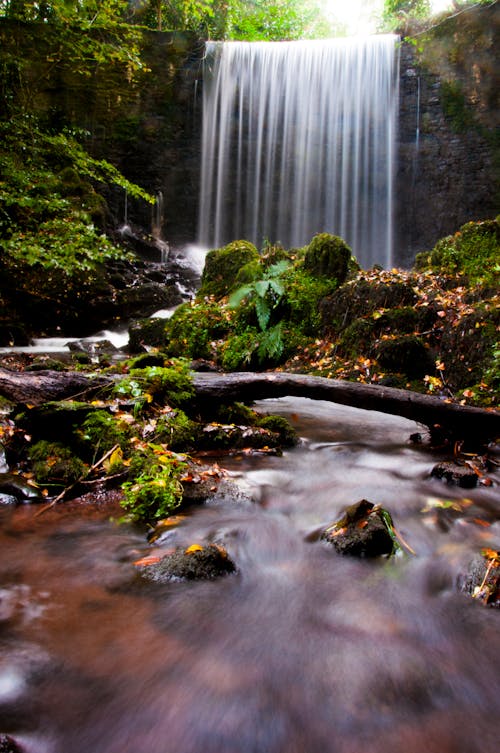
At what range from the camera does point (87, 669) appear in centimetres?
162

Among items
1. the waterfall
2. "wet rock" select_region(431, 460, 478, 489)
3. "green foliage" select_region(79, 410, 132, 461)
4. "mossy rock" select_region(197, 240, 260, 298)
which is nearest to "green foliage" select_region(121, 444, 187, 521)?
"green foliage" select_region(79, 410, 132, 461)

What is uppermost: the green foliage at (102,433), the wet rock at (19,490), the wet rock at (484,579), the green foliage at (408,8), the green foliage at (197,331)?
the green foliage at (408,8)

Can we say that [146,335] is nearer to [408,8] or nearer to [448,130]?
[448,130]

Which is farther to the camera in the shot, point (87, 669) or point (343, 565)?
point (343, 565)

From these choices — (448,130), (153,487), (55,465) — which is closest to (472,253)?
(153,487)

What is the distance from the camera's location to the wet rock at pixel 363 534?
246 cm

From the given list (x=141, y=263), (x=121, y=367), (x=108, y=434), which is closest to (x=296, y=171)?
(x=141, y=263)

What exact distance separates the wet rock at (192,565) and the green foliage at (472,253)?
18.9 feet

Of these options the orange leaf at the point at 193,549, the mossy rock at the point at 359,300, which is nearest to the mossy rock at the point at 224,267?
the mossy rock at the point at 359,300

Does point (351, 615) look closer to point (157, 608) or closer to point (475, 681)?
point (475, 681)

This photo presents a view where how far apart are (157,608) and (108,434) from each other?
162cm

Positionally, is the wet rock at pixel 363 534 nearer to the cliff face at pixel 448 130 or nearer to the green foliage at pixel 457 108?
the cliff face at pixel 448 130

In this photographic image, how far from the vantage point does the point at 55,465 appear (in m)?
3.09

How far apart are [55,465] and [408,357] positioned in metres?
4.56
